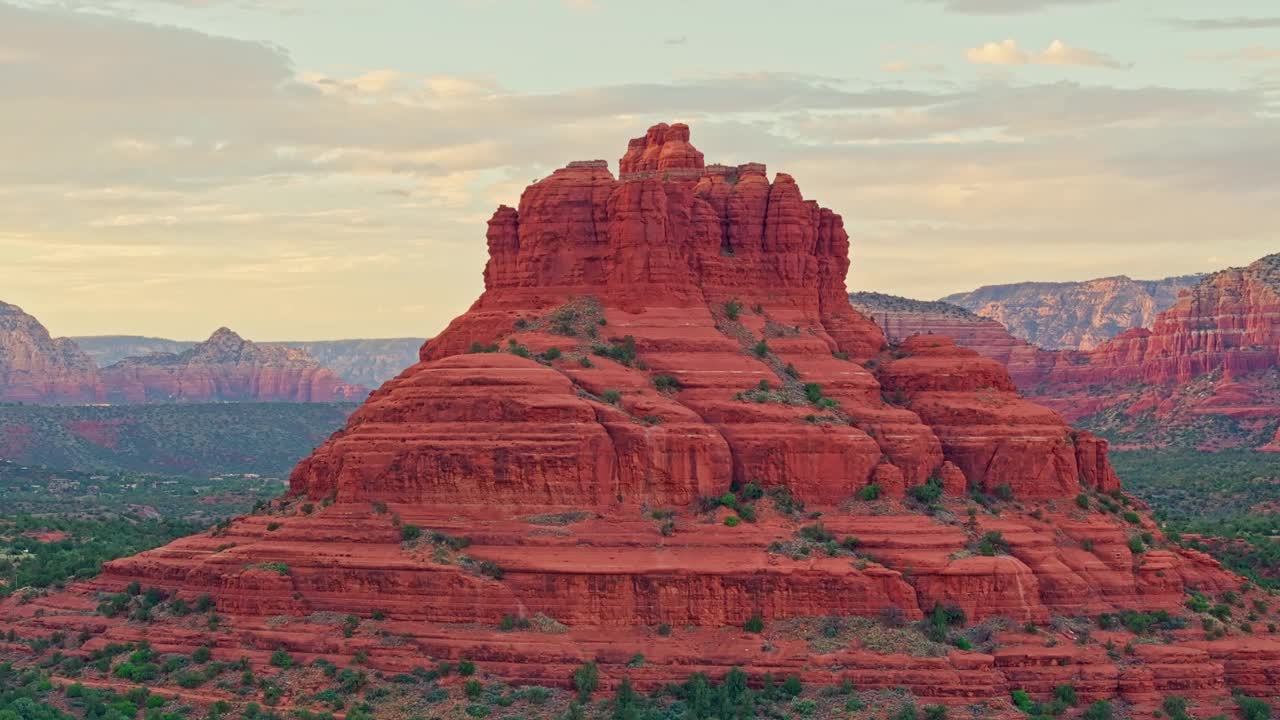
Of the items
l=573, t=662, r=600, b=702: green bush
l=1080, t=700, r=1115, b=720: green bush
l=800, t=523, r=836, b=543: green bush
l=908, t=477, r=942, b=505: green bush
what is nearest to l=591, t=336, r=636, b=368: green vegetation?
l=800, t=523, r=836, b=543: green bush

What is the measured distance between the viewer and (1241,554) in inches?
4530

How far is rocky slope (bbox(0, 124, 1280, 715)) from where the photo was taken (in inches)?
3366

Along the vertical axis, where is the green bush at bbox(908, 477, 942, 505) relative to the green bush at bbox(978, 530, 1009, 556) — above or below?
above

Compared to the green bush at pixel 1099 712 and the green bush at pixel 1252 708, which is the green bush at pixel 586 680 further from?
the green bush at pixel 1252 708

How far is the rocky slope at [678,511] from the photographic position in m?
85.5

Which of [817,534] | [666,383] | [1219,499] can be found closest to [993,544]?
[817,534]

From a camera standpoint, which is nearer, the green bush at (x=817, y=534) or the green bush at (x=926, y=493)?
the green bush at (x=817, y=534)

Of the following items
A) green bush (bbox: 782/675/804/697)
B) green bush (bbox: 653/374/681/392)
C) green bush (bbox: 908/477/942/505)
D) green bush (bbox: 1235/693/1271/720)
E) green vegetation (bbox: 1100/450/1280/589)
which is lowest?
green bush (bbox: 1235/693/1271/720)

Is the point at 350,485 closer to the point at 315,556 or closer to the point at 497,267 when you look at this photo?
the point at 315,556

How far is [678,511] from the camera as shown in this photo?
89.5 metres

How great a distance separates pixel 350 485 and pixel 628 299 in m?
14.8

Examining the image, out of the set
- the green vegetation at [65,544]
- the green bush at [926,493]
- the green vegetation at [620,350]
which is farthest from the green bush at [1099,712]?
the green vegetation at [65,544]

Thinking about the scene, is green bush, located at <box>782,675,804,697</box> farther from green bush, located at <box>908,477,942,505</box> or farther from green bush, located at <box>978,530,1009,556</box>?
green bush, located at <box>908,477,942,505</box>

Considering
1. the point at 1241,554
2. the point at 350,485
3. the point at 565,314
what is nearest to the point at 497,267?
the point at 565,314
